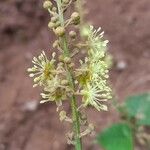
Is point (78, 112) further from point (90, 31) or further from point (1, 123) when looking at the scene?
point (1, 123)

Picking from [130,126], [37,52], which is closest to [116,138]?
[130,126]

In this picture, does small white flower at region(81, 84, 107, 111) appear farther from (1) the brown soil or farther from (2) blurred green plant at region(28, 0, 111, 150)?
(1) the brown soil

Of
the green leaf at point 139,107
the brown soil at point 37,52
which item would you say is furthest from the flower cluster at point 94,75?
the brown soil at point 37,52

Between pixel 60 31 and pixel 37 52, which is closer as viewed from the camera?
pixel 60 31

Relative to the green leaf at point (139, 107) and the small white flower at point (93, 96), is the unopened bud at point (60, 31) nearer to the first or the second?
the small white flower at point (93, 96)

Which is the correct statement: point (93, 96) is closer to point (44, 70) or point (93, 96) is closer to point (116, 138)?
point (44, 70)

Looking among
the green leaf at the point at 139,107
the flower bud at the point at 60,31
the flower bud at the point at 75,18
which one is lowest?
the flower bud at the point at 60,31

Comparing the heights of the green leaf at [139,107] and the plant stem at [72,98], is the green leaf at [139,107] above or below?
above
